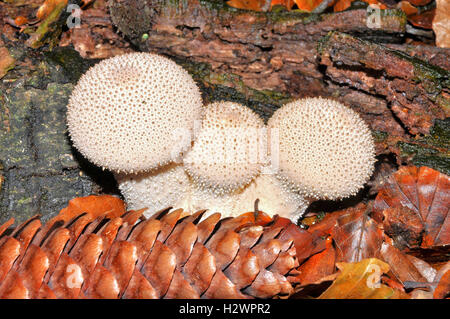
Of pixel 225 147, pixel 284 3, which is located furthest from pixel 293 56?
pixel 284 3

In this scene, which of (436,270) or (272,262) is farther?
(436,270)

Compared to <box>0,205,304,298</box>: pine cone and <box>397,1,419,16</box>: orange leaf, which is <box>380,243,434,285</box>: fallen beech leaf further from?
<box>397,1,419,16</box>: orange leaf

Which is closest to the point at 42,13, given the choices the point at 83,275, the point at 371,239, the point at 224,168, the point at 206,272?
the point at 224,168

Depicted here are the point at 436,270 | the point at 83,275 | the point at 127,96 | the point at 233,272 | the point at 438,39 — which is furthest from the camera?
the point at 438,39

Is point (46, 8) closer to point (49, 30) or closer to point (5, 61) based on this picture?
point (49, 30)

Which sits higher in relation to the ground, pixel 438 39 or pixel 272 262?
pixel 438 39

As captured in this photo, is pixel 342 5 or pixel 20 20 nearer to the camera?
pixel 20 20

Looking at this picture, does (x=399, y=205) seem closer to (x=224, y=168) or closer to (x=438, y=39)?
(x=224, y=168)
